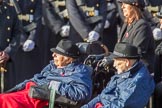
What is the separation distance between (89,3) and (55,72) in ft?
7.71

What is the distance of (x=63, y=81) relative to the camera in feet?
24.3

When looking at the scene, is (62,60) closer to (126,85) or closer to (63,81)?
(63,81)

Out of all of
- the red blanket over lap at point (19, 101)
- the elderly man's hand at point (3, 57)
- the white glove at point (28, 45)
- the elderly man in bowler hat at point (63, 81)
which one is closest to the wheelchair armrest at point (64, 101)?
the elderly man in bowler hat at point (63, 81)

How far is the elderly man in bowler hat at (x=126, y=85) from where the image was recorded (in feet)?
22.2

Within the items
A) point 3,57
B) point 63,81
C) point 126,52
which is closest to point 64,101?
point 63,81

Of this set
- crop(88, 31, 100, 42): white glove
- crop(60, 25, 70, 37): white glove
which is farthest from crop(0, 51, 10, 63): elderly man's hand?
crop(60, 25, 70, 37): white glove

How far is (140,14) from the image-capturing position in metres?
8.00

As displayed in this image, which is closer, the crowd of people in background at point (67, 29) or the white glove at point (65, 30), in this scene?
the crowd of people in background at point (67, 29)

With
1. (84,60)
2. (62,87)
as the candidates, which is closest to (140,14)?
(84,60)

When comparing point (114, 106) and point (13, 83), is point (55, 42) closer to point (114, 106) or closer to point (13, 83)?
point (13, 83)

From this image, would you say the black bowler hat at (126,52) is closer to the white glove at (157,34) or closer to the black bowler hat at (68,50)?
the black bowler hat at (68,50)

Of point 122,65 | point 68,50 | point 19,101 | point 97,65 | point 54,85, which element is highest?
point 68,50

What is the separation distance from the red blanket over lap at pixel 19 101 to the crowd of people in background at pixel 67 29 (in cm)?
40

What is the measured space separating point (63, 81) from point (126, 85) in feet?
2.75
